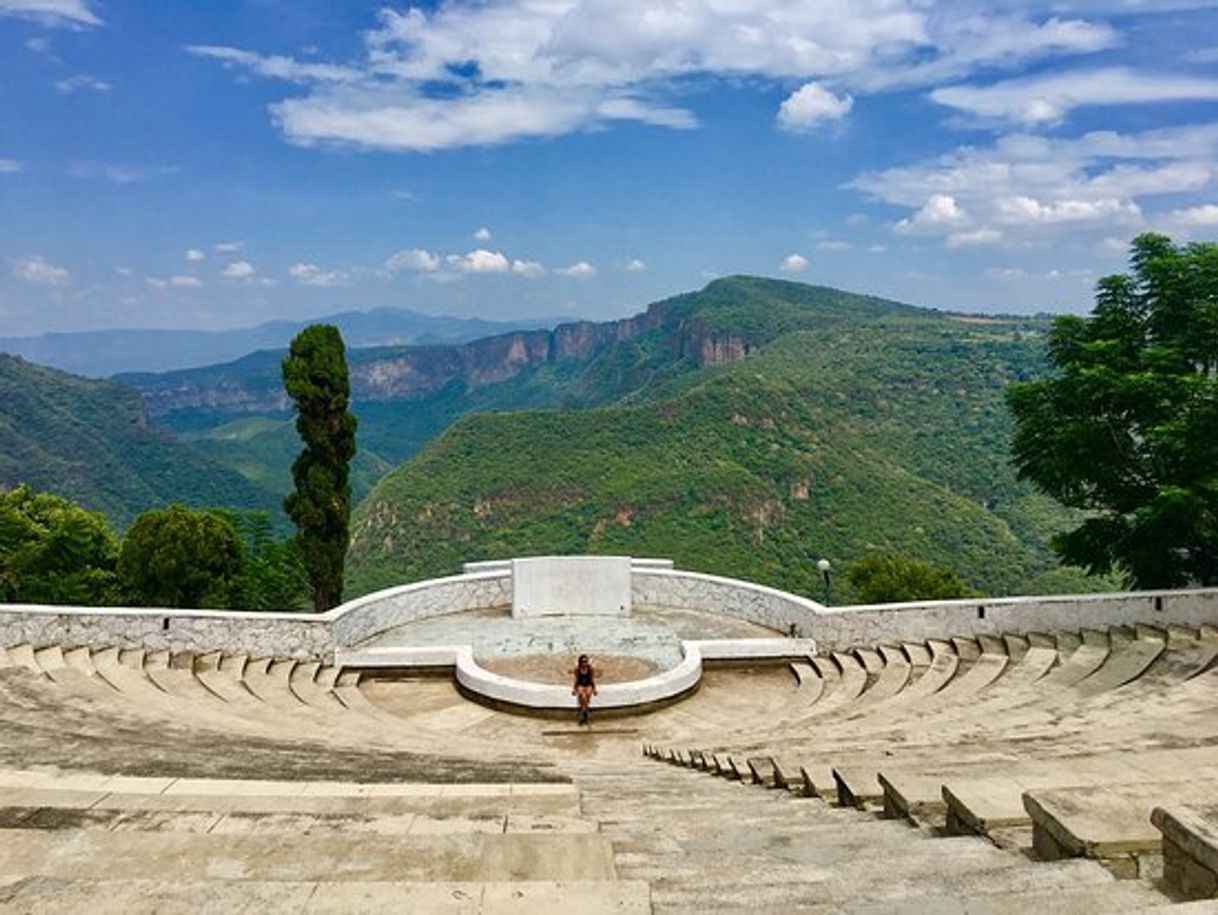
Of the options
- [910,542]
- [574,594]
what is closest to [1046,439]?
[574,594]

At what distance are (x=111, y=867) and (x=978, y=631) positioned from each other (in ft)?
49.5

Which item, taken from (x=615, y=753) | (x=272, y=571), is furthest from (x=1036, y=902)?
(x=272, y=571)

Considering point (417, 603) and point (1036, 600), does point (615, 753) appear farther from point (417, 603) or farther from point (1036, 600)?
point (1036, 600)

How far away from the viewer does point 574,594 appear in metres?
19.2

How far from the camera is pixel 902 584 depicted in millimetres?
30438

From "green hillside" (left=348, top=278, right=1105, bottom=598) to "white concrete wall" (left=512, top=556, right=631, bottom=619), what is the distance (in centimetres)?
4055

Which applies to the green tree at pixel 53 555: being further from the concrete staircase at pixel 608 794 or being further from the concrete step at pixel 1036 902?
the concrete step at pixel 1036 902

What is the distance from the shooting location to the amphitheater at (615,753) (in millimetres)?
3562

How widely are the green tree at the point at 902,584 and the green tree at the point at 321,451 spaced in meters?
18.3

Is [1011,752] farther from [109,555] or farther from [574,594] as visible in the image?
[109,555]

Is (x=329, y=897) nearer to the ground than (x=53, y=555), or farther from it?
farther from it

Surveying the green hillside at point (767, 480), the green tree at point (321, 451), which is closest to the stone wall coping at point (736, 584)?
the green tree at point (321, 451)

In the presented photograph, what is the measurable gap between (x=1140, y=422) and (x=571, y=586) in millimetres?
11927

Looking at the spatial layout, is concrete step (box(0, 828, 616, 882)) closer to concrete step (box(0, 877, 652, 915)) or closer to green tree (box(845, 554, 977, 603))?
concrete step (box(0, 877, 652, 915))
